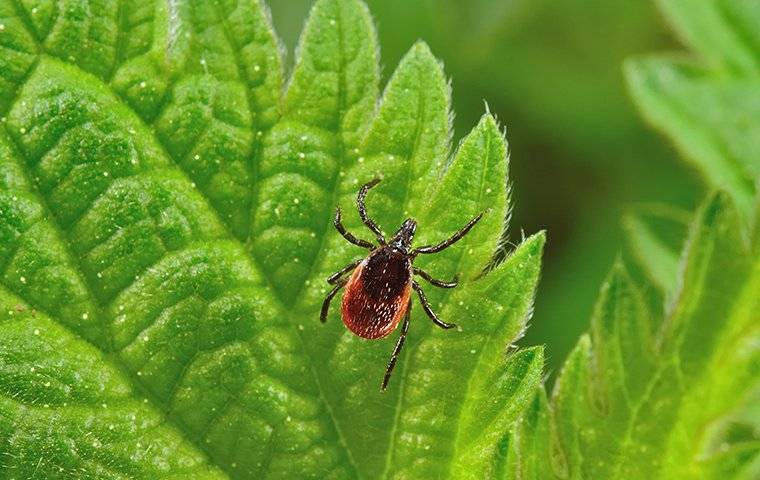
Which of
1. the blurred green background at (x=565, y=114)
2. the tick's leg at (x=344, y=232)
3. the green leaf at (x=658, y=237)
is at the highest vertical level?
the blurred green background at (x=565, y=114)

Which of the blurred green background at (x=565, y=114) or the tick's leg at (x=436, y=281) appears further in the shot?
the blurred green background at (x=565, y=114)

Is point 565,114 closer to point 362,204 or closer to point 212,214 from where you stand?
point 362,204

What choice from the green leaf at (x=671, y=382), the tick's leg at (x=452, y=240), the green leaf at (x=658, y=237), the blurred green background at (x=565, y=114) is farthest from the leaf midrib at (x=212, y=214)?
the blurred green background at (x=565, y=114)

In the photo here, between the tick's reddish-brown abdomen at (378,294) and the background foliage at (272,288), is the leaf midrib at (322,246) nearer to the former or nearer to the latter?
the background foliage at (272,288)

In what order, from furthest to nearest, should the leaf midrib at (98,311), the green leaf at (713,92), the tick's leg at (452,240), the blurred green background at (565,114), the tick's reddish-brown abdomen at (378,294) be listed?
the blurred green background at (565,114) → the green leaf at (713,92) → the tick's reddish-brown abdomen at (378,294) → the tick's leg at (452,240) → the leaf midrib at (98,311)

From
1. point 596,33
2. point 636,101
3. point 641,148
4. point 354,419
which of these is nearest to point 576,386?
point 354,419

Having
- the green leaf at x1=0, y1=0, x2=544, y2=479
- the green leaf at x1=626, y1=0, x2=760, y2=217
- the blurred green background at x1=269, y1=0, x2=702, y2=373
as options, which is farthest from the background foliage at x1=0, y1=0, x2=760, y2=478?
the blurred green background at x1=269, y1=0, x2=702, y2=373

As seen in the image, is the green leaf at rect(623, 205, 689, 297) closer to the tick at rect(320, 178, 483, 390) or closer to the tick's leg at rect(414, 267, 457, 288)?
the tick at rect(320, 178, 483, 390)

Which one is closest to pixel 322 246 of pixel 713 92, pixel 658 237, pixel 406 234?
pixel 406 234
